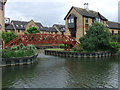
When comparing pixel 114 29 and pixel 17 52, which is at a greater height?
pixel 114 29

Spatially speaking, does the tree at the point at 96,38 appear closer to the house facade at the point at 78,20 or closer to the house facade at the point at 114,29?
the house facade at the point at 78,20

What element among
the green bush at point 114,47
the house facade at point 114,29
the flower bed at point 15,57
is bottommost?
the flower bed at point 15,57

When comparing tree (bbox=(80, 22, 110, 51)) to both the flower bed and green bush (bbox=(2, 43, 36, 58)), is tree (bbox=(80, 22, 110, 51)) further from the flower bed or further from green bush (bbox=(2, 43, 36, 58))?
the flower bed

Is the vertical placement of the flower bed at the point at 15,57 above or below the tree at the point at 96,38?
below

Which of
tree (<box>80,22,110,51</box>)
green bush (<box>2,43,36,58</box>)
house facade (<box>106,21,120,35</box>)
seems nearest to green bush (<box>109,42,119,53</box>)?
tree (<box>80,22,110,51</box>)

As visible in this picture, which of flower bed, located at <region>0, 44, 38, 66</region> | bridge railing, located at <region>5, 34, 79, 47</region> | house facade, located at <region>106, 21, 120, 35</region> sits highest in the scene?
house facade, located at <region>106, 21, 120, 35</region>

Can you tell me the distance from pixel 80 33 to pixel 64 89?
31033 millimetres

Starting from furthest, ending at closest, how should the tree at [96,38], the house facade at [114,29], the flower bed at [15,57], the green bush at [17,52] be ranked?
the house facade at [114,29] → the tree at [96,38] → the green bush at [17,52] → the flower bed at [15,57]

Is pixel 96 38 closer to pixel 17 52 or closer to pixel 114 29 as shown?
pixel 17 52

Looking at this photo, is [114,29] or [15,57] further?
[114,29]

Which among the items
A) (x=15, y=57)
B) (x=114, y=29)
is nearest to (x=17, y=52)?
(x=15, y=57)

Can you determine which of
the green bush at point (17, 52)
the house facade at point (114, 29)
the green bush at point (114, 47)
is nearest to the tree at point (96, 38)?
the green bush at point (114, 47)

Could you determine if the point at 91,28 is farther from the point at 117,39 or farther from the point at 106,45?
the point at 117,39

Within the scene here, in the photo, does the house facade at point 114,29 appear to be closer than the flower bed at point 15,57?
No
